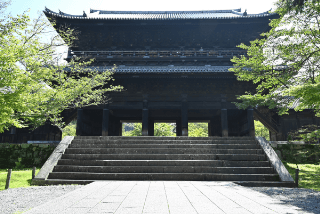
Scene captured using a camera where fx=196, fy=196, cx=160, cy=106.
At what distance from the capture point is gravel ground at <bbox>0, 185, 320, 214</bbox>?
4070 millimetres

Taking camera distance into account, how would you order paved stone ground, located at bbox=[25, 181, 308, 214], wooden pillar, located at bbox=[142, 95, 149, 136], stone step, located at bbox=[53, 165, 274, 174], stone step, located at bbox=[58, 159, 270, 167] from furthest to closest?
wooden pillar, located at bbox=[142, 95, 149, 136] → stone step, located at bbox=[58, 159, 270, 167] → stone step, located at bbox=[53, 165, 274, 174] → paved stone ground, located at bbox=[25, 181, 308, 214]

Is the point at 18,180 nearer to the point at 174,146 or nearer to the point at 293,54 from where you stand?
the point at 174,146

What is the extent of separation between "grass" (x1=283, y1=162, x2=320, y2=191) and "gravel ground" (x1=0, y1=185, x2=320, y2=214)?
113 centimetres

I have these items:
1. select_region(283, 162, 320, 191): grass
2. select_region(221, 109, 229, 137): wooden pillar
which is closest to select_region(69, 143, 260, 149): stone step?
select_region(283, 162, 320, 191): grass

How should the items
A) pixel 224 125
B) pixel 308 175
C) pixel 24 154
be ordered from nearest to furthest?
pixel 308 175
pixel 24 154
pixel 224 125

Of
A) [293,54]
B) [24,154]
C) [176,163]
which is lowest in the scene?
[176,163]

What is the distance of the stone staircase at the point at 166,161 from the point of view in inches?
276

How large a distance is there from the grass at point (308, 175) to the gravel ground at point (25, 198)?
25.7 ft

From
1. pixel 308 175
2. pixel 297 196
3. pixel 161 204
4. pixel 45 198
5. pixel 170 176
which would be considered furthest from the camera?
pixel 308 175

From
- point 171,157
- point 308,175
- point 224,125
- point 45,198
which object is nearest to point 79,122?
point 171,157

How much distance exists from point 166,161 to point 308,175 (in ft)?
19.1

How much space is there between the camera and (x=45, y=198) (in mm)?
4824

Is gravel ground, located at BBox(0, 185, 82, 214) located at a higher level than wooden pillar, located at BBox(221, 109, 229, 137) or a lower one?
lower

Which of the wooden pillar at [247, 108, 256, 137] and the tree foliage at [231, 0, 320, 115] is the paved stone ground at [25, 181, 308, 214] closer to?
the tree foliage at [231, 0, 320, 115]
